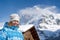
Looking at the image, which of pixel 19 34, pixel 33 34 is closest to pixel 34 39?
pixel 33 34

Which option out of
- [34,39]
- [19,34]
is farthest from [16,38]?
[34,39]

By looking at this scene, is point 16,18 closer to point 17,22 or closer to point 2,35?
point 17,22

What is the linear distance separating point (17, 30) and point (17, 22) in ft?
0.62

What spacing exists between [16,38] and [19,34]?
5.3 inches

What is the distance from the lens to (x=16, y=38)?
4781 millimetres

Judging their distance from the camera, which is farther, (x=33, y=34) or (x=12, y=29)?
(x=33, y=34)

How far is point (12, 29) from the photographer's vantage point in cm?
482

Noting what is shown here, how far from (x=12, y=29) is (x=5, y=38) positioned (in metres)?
0.25

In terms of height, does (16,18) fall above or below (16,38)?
above

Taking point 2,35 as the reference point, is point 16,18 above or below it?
above

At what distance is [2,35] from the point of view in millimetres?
4738

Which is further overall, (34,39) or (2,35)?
(34,39)

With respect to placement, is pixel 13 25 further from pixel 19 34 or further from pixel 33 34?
pixel 33 34

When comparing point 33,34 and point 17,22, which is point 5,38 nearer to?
point 17,22
